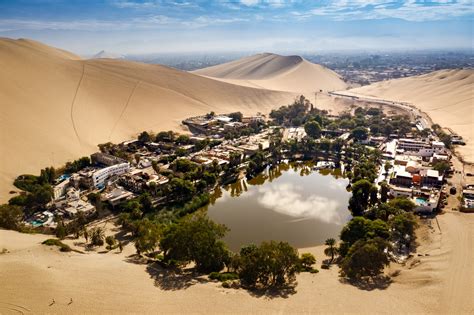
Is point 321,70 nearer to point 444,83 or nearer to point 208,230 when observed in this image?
point 444,83

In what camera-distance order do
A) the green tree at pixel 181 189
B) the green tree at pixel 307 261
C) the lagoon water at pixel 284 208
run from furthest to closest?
the green tree at pixel 181 189 → the lagoon water at pixel 284 208 → the green tree at pixel 307 261

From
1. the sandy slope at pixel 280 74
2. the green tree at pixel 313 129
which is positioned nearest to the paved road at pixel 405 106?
the green tree at pixel 313 129

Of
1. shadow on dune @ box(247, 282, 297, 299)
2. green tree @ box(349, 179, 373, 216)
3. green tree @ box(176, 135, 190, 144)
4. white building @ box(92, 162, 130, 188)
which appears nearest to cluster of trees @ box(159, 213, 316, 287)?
shadow on dune @ box(247, 282, 297, 299)

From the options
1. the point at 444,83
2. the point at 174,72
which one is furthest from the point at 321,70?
the point at 174,72

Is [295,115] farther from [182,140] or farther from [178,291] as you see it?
[178,291]

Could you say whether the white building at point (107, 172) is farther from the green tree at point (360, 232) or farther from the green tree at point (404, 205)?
the green tree at point (404, 205)
